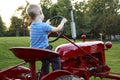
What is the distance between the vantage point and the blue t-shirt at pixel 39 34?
6.07 metres

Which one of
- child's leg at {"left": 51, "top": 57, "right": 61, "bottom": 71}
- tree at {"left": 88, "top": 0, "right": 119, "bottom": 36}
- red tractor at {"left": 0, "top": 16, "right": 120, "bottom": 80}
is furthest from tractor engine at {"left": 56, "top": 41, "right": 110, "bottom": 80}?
tree at {"left": 88, "top": 0, "right": 119, "bottom": 36}

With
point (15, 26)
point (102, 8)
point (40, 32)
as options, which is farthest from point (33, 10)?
point (102, 8)

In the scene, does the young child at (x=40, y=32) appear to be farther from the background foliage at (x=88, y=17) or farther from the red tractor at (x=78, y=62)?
the background foliage at (x=88, y=17)

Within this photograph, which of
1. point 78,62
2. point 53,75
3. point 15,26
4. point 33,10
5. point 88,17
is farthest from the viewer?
point 15,26

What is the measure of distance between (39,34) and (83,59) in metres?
1.34

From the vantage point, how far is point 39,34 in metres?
6.11

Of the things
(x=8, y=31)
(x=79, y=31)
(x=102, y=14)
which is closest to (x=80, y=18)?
(x=79, y=31)

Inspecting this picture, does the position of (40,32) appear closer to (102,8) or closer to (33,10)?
(33,10)

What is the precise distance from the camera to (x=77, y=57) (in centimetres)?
704

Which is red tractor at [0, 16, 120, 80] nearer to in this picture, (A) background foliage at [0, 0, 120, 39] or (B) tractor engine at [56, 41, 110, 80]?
(B) tractor engine at [56, 41, 110, 80]

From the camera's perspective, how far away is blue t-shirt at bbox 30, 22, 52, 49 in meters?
6.07

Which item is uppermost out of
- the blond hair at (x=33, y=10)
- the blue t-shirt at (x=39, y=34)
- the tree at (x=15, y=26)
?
the blond hair at (x=33, y=10)

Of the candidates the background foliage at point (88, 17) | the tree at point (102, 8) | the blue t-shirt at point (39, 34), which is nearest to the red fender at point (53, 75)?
the blue t-shirt at point (39, 34)

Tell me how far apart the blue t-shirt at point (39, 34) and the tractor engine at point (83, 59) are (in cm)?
77
